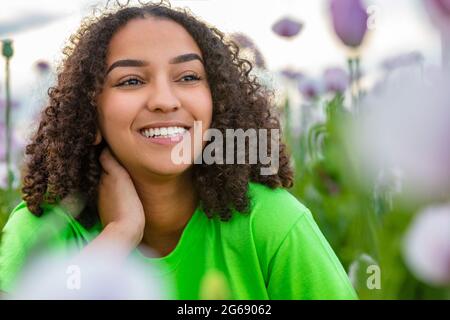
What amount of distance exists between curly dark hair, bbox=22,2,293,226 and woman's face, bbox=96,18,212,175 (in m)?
0.01

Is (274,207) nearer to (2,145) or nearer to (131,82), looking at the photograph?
(131,82)

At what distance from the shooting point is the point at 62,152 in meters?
0.67

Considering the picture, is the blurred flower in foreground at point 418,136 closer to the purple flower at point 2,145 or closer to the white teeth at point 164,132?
the white teeth at point 164,132

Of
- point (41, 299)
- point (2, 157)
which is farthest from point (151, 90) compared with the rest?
point (2, 157)

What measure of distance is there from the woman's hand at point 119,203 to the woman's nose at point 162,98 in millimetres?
98

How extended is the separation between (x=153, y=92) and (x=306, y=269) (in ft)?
0.69

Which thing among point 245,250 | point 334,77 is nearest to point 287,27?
point 334,77

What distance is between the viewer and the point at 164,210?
67cm

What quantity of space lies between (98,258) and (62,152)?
0.14 meters

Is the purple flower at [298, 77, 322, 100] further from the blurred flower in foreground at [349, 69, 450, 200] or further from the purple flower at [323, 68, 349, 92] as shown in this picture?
the blurred flower in foreground at [349, 69, 450, 200]

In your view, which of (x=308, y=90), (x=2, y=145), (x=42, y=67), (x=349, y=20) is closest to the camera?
(x=349, y=20)

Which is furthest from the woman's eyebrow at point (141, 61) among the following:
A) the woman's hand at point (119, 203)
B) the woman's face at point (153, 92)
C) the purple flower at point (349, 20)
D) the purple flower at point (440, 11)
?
the purple flower at point (440, 11)

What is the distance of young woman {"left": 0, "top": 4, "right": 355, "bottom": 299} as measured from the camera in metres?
0.59

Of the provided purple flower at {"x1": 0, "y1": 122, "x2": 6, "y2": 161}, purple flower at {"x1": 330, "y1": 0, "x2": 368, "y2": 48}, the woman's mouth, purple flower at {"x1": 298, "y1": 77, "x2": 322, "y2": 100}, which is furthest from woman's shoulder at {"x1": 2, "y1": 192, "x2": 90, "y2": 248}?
purple flower at {"x1": 298, "y1": 77, "x2": 322, "y2": 100}
